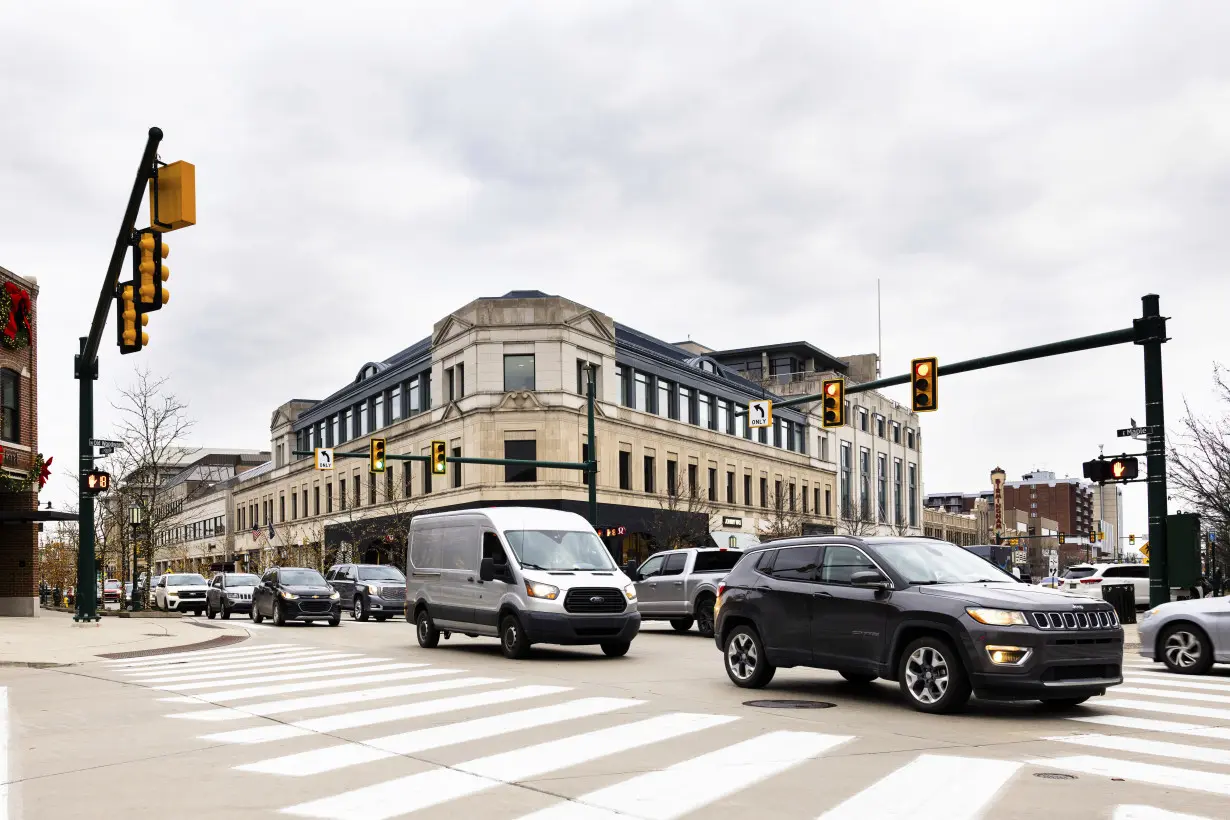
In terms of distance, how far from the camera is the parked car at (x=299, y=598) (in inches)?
1227

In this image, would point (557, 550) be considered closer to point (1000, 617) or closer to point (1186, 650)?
point (1186, 650)

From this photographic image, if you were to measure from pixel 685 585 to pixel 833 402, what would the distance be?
Answer: 190 inches

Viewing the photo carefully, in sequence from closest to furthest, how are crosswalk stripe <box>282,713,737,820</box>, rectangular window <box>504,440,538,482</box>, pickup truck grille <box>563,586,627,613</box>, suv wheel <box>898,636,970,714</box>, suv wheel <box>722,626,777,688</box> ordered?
crosswalk stripe <box>282,713,737,820</box> → suv wheel <box>898,636,970,714</box> → suv wheel <box>722,626,777,688</box> → pickup truck grille <box>563,586,627,613</box> → rectangular window <box>504,440,538,482</box>

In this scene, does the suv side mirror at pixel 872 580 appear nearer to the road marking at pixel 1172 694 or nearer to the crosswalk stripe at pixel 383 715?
the road marking at pixel 1172 694

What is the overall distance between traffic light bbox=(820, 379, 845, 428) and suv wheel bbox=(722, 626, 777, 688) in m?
11.3

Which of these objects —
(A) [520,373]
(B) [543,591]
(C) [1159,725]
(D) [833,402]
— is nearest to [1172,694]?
(C) [1159,725]

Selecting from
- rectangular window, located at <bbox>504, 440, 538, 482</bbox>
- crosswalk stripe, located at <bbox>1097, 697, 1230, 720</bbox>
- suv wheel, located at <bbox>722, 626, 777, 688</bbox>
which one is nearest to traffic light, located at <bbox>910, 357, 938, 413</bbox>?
suv wheel, located at <bbox>722, 626, 777, 688</bbox>

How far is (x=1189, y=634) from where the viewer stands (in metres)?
15.7

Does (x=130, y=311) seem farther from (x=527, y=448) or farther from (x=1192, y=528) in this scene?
(x=527, y=448)

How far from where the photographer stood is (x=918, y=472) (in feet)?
329

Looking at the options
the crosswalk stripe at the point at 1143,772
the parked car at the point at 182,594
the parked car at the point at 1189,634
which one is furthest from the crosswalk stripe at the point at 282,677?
the parked car at the point at 182,594

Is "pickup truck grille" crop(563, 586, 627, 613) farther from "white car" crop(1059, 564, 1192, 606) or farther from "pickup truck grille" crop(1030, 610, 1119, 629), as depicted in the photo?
"white car" crop(1059, 564, 1192, 606)

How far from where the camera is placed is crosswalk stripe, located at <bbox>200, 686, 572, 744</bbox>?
10266mm

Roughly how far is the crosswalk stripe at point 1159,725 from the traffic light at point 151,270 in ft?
40.1
